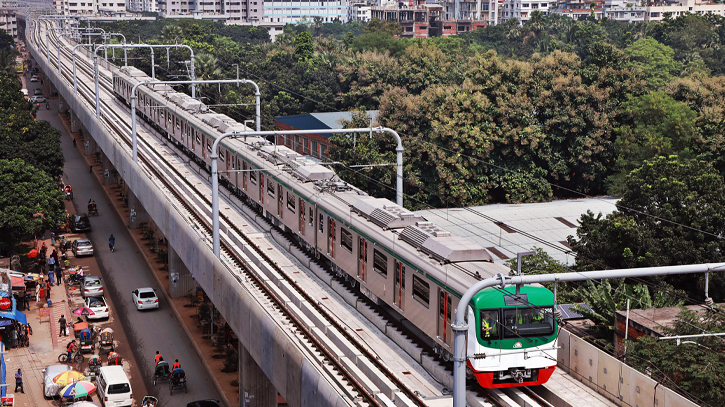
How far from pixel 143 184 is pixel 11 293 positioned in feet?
26.9

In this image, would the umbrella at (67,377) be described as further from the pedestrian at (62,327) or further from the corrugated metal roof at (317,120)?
the corrugated metal roof at (317,120)

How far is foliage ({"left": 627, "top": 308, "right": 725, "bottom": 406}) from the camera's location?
18.7m

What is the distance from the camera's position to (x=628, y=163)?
167 feet

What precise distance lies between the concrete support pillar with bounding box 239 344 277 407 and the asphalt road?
3489 millimetres

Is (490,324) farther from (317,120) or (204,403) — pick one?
(317,120)

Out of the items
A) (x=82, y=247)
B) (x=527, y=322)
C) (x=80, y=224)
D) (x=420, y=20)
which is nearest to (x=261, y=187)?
(x=527, y=322)

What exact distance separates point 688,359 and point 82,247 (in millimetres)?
40123

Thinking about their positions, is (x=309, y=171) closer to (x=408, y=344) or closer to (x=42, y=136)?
(x=408, y=344)

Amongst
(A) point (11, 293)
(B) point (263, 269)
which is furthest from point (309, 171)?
(A) point (11, 293)

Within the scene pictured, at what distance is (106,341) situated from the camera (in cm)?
3728

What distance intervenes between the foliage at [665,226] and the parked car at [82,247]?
99.9ft

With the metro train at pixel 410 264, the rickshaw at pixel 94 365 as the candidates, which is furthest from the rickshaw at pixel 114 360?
→ the metro train at pixel 410 264

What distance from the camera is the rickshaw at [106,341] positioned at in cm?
3719

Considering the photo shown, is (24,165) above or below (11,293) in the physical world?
above
